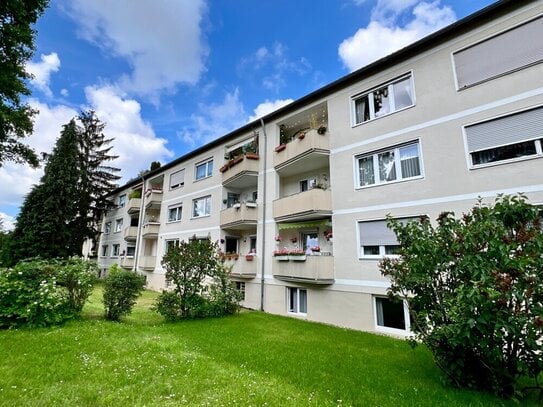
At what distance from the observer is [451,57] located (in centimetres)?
1068

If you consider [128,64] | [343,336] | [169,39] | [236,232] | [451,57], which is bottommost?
[343,336]

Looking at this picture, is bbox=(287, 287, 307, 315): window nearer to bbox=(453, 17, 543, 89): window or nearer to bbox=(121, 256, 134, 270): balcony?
bbox=(453, 17, 543, 89): window

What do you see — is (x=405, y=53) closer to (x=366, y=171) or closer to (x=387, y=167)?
(x=387, y=167)

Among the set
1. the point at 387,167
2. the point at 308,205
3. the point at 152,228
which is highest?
the point at 387,167

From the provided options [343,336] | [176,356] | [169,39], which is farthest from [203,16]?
[343,336]

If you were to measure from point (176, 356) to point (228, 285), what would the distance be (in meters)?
7.08

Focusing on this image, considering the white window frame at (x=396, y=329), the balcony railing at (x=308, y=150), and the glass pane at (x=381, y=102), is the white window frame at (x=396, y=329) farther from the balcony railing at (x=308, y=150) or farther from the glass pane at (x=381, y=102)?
the glass pane at (x=381, y=102)

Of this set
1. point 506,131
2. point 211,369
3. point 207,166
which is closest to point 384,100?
point 506,131

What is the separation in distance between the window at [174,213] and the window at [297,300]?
1430 centimetres

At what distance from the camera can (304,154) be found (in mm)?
14312

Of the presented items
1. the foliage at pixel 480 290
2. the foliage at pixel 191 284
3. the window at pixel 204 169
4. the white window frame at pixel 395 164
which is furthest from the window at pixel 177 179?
the foliage at pixel 480 290

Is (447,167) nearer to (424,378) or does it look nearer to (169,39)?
(424,378)

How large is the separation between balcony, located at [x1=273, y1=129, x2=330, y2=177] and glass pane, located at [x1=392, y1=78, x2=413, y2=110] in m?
3.57

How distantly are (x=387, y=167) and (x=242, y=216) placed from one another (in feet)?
29.5
